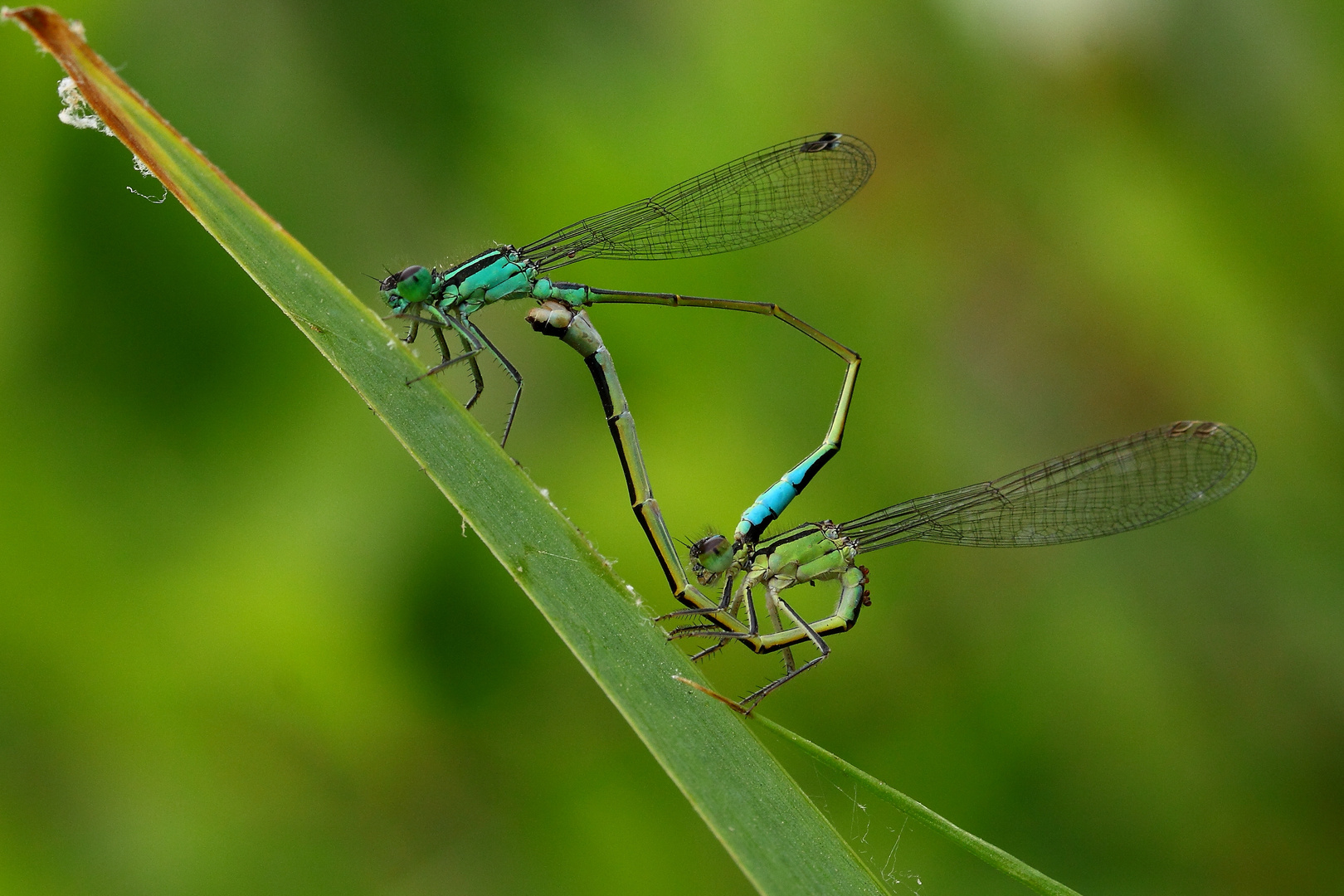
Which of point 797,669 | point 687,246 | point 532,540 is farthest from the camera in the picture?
point 687,246

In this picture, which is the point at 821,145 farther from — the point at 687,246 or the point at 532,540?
the point at 532,540

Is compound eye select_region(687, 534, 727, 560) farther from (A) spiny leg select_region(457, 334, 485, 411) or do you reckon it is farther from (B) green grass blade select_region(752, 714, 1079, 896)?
(B) green grass blade select_region(752, 714, 1079, 896)

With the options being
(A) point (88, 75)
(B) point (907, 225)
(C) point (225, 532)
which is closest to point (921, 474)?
(B) point (907, 225)

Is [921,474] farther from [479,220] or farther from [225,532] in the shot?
[225,532]

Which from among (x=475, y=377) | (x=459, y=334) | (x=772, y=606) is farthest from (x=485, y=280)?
(x=772, y=606)

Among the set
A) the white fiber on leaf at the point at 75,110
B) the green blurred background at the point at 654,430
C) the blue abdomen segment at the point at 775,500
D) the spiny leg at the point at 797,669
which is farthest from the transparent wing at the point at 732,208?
the white fiber on leaf at the point at 75,110
